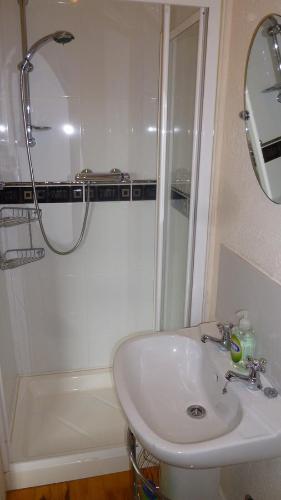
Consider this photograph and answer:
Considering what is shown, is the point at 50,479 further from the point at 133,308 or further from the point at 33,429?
the point at 133,308

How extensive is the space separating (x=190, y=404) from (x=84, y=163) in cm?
131

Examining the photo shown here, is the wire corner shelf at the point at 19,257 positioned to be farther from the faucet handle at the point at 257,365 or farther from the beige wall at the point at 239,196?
the faucet handle at the point at 257,365

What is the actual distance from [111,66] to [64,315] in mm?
1373

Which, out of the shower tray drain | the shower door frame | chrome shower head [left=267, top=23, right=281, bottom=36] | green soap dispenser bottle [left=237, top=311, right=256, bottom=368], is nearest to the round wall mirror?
chrome shower head [left=267, top=23, right=281, bottom=36]

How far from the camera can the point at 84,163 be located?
6.75ft

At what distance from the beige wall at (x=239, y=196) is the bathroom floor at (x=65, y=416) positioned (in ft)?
2.22

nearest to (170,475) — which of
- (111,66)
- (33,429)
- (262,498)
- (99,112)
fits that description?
(262,498)

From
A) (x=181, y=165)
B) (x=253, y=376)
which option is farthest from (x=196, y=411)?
(x=181, y=165)

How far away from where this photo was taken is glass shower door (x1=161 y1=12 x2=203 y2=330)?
4.92ft

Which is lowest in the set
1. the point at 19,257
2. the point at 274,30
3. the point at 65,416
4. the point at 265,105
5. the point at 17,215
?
the point at 65,416

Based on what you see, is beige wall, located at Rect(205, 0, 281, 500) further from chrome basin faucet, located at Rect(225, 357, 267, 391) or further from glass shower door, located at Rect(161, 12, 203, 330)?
chrome basin faucet, located at Rect(225, 357, 267, 391)

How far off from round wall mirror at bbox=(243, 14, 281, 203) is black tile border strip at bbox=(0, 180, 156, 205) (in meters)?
0.96

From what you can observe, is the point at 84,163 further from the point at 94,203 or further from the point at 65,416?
the point at 65,416

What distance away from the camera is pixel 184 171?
5.38 ft
